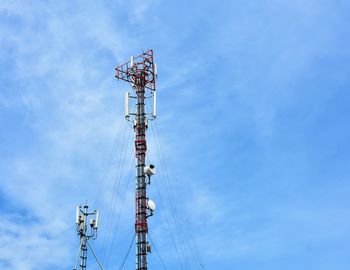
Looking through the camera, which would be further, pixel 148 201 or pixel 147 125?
pixel 147 125

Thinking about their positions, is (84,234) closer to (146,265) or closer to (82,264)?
(82,264)

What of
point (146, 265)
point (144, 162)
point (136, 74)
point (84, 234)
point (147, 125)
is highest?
point (136, 74)

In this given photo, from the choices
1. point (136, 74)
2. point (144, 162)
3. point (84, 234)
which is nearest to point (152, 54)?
point (136, 74)

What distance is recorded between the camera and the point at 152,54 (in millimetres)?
57406

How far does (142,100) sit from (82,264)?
16726 millimetres

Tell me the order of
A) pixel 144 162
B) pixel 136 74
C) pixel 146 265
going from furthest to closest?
pixel 136 74 → pixel 144 162 → pixel 146 265

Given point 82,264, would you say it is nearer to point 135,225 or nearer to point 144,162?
point 135,225

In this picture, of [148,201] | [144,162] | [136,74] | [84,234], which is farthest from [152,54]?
[84,234]

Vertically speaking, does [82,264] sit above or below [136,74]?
below

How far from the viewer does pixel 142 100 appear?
55812mm

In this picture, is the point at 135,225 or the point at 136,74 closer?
the point at 135,225

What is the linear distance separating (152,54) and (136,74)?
8.83 ft

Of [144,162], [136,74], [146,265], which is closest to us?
[146,265]

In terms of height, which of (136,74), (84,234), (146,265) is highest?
(136,74)
